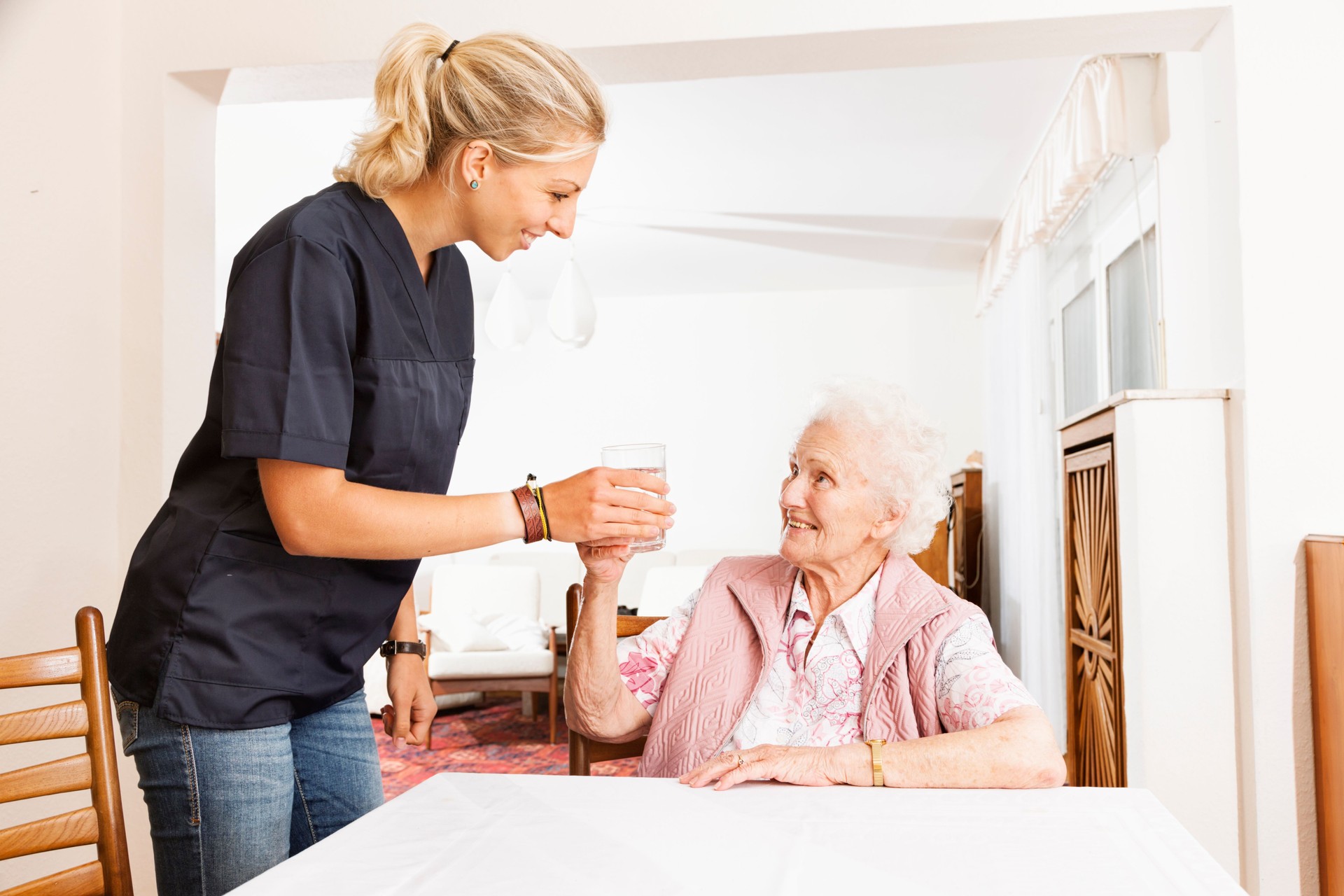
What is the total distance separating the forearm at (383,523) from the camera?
1.05 metres

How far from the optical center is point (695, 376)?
730cm

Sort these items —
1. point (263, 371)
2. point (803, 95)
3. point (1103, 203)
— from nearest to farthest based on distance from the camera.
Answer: point (263, 371)
point (803, 95)
point (1103, 203)

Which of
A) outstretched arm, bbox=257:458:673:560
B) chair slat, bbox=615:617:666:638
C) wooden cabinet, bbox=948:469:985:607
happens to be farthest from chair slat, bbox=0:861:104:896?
wooden cabinet, bbox=948:469:985:607

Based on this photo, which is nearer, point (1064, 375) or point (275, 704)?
point (275, 704)

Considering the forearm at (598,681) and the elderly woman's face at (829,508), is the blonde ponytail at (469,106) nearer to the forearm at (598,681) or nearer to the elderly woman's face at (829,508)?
the forearm at (598,681)

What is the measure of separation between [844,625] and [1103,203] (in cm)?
344

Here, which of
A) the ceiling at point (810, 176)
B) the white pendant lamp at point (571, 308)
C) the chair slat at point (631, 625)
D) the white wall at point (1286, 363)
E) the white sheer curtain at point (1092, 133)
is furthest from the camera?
the white pendant lamp at point (571, 308)

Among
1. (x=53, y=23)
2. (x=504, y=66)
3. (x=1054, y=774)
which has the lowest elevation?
(x=1054, y=774)

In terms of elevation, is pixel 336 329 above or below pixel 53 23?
Result: below

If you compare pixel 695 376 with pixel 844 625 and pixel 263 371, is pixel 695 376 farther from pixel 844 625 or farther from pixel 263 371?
pixel 263 371

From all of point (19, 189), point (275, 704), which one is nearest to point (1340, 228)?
point (275, 704)

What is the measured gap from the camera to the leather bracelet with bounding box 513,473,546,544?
1.09m

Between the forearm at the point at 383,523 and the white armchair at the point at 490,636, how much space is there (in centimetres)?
370

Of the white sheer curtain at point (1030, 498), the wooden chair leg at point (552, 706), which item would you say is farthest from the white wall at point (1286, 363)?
the wooden chair leg at point (552, 706)
